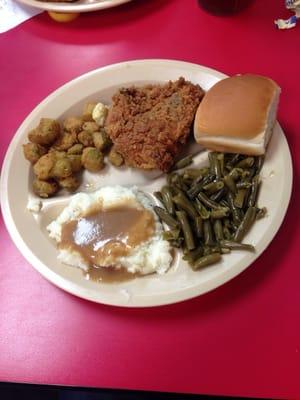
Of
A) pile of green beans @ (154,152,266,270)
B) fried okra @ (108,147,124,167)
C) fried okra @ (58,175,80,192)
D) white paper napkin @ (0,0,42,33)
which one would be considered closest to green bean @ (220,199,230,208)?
pile of green beans @ (154,152,266,270)

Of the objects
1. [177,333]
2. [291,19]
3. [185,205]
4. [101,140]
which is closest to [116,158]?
[101,140]

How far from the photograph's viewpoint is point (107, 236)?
71.2 inches

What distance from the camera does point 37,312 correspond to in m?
1.81

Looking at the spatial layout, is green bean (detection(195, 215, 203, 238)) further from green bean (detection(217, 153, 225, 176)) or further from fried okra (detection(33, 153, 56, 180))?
fried okra (detection(33, 153, 56, 180))

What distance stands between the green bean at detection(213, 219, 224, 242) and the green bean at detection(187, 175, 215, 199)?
146 millimetres

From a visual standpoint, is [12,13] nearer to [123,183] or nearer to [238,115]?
[123,183]

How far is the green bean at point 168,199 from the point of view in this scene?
1.82m

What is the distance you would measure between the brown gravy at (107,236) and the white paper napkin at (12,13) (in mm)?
1411

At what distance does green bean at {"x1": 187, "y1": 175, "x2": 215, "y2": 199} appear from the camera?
72.7 inches

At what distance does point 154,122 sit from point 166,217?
43 centimetres

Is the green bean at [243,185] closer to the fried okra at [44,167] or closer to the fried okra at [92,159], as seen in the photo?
the fried okra at [92,159]

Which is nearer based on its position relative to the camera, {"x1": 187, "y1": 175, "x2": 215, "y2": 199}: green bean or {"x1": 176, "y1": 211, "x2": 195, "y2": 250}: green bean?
{"x1": 176, "y1": 211, "x2": 195, "y2": 250}: green bean

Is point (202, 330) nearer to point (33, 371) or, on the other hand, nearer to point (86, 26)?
point (33, 371)

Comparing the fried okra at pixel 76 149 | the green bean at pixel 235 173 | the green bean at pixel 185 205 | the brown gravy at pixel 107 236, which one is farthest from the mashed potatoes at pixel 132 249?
the green bean at pixel 235 173
